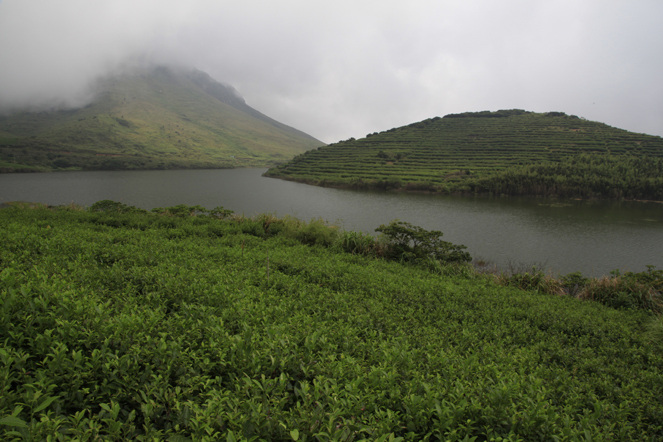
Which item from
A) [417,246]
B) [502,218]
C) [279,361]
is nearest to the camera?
[279,361]

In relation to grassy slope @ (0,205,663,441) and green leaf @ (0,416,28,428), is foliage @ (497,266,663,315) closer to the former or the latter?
grassy slope @ (0,205,663,441)

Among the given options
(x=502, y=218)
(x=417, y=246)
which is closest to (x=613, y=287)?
(x=417, y=246)

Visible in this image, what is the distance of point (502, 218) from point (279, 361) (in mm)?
30934

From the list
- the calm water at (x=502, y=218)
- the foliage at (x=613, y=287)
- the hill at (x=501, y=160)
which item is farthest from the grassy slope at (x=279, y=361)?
the hill at (x=501, y=160)

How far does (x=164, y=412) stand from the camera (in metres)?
2.49

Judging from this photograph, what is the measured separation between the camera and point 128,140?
114 metres

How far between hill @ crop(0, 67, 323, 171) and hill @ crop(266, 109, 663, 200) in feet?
159

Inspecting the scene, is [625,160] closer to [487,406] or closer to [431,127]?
[431,127]

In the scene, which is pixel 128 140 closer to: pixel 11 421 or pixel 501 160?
pixel 501 160

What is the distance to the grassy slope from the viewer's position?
2.28m

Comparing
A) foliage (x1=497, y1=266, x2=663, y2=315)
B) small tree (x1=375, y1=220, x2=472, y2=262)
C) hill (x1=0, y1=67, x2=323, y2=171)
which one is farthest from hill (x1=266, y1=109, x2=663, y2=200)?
hill (x1=0, y1=67, x2=323, y2=171)

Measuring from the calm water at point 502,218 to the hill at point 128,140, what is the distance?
44.2 m

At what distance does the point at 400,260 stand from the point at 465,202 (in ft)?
102

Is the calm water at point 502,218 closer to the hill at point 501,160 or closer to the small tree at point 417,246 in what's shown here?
the hill at point 501,160
